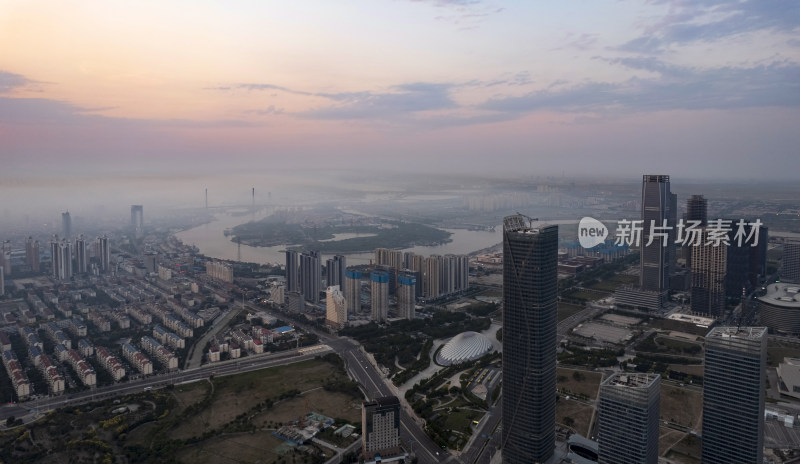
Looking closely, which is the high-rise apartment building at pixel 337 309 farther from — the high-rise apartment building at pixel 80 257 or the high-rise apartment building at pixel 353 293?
the high-rise apartment building at pixel 80 257

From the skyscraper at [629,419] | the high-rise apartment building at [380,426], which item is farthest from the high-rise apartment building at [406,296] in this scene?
the skyscraper at [629,419]

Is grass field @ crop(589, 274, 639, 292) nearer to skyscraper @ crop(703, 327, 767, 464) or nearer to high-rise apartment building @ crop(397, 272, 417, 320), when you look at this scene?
high-rise apartment building @ crop(397, 272, 417, 320)

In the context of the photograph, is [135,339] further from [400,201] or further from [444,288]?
[400,201]

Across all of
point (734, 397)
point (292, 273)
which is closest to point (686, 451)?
point (734, 397)

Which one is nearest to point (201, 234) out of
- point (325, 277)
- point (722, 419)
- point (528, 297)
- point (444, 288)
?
point (325, 277)

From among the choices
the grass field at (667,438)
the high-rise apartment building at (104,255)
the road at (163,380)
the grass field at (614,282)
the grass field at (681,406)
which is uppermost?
the high-rise apartment building at (104,255)

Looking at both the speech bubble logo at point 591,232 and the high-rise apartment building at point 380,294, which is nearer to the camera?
the high-rise apartment building at point 380,294

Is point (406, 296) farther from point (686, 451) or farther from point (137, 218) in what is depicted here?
point (137, 218)
